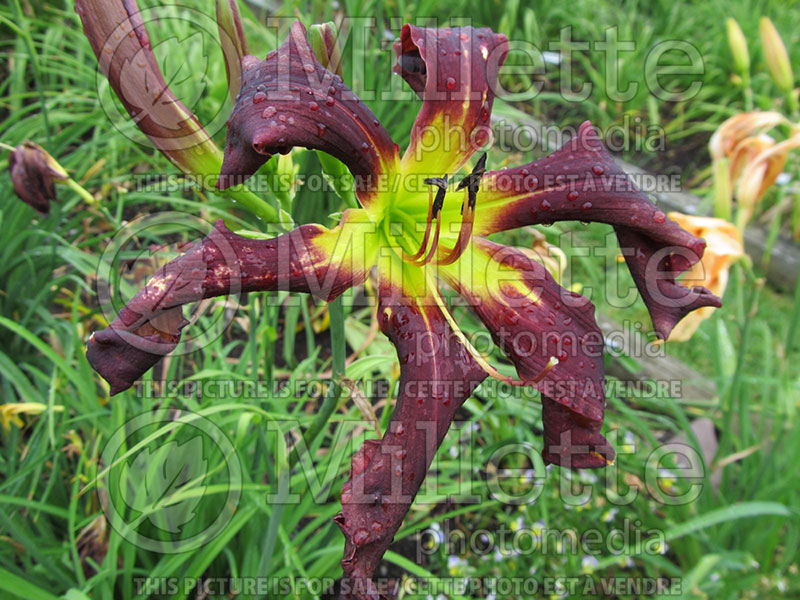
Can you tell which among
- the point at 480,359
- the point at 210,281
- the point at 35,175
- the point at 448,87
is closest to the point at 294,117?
the point at 210,281

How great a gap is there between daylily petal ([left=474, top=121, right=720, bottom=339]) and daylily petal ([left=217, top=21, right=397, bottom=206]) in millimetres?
297

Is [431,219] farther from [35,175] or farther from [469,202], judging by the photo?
[35,175]

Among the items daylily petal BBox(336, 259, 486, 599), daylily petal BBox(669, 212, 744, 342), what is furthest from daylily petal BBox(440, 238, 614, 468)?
daylily petal BBox(669, 212, 744, 342)

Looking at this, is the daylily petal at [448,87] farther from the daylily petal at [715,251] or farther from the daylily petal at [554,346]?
the daylily petal at [715,251]

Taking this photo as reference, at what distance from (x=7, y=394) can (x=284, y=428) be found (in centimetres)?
97

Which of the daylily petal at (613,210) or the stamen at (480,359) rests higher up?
the daylily petal at (613,210)

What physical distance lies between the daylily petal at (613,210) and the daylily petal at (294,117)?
0.30m

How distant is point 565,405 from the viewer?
108 centimetres

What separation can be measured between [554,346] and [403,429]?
0.32 meters

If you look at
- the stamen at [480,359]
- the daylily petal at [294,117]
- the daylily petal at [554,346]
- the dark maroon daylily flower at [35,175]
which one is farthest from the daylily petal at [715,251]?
the dark maroon daylily flower at [35,175]

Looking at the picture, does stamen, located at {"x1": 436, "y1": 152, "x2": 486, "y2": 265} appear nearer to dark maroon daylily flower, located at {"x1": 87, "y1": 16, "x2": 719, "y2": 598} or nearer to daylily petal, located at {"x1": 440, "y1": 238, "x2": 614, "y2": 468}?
dark maroon daylily flower, located at {"x1": 87, "y1": 16, "x2": 719, "y2": 598}

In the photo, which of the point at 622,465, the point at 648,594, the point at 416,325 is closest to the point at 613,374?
the point at 622,465

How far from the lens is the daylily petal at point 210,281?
0.85 meters

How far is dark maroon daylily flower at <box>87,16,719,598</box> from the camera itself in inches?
35.4
